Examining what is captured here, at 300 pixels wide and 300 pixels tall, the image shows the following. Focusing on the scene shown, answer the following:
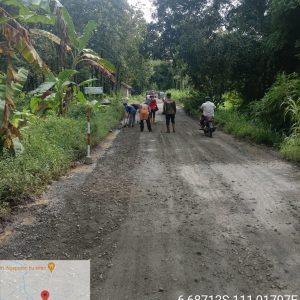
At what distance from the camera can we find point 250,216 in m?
6.04

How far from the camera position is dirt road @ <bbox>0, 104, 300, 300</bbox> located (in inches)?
162

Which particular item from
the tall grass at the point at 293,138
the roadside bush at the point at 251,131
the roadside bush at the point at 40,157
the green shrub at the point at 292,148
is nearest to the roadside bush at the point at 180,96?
the roadside bush at the point at 251,131

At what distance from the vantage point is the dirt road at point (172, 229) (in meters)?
4.11

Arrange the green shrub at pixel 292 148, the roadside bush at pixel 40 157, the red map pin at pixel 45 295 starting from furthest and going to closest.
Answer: the green shrub at pixel 292 148
the roadside bush at pixel 40 157
the red map pin at pixel 45 295

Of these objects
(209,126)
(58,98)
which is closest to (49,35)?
(58,98)

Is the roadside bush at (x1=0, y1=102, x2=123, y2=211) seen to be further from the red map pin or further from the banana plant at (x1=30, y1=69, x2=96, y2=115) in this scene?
the red map pin

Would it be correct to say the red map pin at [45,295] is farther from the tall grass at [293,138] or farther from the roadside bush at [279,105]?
the roadside bush at [279,105]

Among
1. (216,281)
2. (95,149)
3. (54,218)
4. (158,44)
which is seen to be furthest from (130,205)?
(158,44)

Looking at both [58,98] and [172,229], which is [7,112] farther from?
[58,98]

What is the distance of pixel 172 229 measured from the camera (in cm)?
554

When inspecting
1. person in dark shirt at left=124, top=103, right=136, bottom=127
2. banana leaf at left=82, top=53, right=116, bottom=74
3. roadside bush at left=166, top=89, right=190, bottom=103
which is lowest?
roadside bush at left=166, top=89, right=190, bottom=103

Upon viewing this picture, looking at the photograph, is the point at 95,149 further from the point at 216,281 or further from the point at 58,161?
the point at 216,281

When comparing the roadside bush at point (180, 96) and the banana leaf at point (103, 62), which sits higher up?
the banana leaf at point (103, 62)

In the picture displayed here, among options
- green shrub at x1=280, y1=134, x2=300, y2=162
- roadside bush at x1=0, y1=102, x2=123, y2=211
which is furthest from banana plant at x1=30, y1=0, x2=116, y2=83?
green shrub at x1=280, y1=134, x2=300, y2=162
